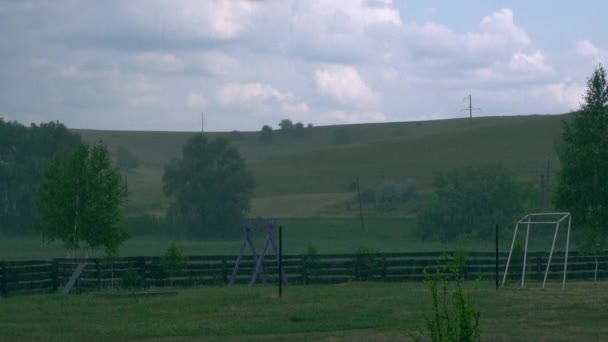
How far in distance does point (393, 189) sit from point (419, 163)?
2181 centimetres

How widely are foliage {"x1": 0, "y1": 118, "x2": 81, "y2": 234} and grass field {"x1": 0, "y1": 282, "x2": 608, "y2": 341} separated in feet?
183

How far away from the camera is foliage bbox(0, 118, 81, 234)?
7500 centimetres

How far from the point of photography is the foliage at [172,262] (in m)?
25.9

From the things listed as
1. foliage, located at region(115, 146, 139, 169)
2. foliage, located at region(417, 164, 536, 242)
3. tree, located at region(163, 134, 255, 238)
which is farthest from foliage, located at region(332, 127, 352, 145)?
foliage, located at region(417, 164, 536, 242)

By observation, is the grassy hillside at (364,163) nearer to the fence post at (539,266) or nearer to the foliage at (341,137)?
the foliage at (341,137)

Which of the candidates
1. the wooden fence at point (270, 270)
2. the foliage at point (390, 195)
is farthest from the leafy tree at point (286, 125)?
the wooden fence at point (270, 270)

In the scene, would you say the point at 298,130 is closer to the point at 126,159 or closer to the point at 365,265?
the point at 126,159

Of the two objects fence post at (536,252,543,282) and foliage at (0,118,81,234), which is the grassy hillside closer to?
foliage at (0,118,81,234)

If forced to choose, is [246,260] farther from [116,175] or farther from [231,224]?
[231,224]

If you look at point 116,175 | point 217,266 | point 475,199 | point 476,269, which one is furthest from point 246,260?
point 475,199

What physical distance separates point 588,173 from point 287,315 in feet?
36.1

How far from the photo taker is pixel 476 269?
28359 millimetres

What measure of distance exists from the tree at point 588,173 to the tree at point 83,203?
13925 mm

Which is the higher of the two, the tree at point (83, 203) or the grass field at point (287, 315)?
the tree at point (83, 203)
